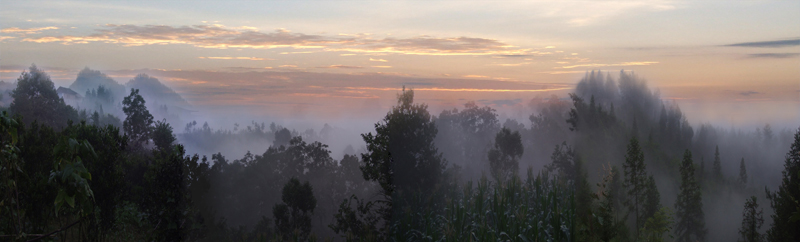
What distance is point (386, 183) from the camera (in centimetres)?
2131

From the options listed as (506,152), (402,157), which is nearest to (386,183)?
(402,157)

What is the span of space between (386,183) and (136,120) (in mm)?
42118

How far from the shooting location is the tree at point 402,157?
2136 cm

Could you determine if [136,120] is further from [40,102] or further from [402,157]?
[402,157]

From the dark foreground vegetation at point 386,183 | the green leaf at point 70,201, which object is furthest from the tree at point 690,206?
the green leaf at point 70,201

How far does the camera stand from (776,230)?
95.2ft

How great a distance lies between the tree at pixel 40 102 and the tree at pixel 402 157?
159 ft

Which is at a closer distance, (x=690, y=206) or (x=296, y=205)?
(x=296, y=205)

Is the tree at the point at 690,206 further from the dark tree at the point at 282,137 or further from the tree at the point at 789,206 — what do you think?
the dark tree at the point at 282,137

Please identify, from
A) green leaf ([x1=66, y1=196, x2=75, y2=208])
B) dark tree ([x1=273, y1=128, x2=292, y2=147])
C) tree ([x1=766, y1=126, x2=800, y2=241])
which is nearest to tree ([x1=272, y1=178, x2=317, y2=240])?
tree ([x1=766, y1=126, x2=800, y2=241])

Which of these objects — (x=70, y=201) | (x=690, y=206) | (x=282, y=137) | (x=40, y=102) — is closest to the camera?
(x=70, y=201)

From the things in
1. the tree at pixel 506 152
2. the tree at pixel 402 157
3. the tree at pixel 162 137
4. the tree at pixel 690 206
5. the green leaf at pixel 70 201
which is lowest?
the tree at pixel 690 206

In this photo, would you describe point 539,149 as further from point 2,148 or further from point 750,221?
point 2,148

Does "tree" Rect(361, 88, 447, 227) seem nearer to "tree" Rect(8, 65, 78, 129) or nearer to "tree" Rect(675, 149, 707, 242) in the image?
"tree" Rect(675, 149, 707, 242)
